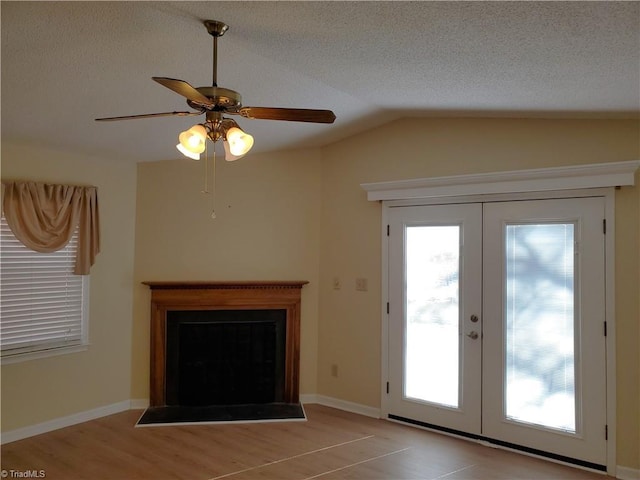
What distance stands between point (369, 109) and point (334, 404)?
2859 mm

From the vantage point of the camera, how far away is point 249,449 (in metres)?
3.84

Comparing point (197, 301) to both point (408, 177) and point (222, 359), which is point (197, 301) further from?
point (408, 177)

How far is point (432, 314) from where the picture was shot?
4320 millimetres

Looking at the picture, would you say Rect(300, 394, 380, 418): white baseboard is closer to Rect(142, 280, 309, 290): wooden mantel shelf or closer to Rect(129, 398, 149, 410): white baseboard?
Rect(142, 280, 309, 290): wooden mantel shelf

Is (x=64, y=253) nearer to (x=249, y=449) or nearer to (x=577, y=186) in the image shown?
(x=249, y=449)

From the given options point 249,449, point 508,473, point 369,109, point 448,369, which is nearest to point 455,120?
point 369,109

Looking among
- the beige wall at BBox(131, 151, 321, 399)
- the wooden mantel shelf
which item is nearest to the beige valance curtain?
the beige wall at BBox(131, 151, 321, 399)

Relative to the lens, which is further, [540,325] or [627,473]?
[540,325]

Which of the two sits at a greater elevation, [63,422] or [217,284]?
[217,284]

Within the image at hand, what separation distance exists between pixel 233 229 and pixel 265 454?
7.21 ft

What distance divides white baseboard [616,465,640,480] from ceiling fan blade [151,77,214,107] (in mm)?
3606

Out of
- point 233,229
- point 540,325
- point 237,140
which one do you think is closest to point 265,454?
point 233,229

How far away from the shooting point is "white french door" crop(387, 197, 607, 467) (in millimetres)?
3576

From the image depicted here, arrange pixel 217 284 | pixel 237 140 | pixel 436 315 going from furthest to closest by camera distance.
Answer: pixel 217 284, pixel 436 315, pixel 237 140
